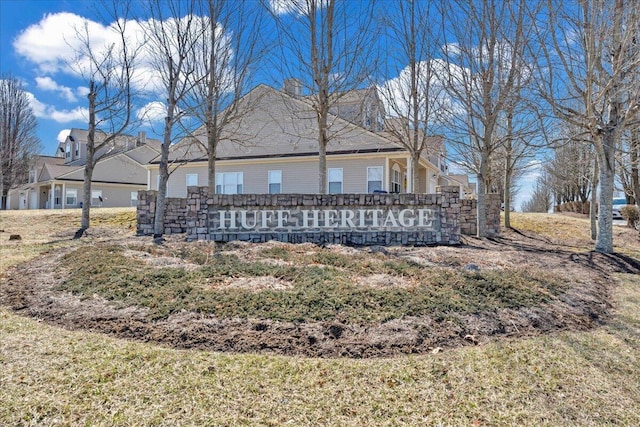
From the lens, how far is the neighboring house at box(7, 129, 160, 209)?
30.0 meters

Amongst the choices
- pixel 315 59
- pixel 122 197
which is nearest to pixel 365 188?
Result: pixel 315 59

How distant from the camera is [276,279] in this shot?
5.54m

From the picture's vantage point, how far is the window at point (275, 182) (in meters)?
18.4

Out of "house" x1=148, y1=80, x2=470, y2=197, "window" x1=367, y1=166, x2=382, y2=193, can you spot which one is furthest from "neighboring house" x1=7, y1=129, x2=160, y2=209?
"window" x1=367, y1=166, x2=382, y2=193

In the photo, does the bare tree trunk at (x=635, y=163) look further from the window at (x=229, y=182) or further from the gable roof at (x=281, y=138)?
the window at (x=229, y=182)

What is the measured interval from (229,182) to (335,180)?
560 cm

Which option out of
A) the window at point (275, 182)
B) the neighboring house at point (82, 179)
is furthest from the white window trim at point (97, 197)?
the window at point (275, 182)

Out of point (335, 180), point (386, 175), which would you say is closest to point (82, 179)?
point (335, 180)

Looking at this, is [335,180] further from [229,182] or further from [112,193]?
[112,193]

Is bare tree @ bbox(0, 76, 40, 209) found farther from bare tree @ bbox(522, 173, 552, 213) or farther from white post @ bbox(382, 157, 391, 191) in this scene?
bare tree @ bbox(522, 173, 552, 213)

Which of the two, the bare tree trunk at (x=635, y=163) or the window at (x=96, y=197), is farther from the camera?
the window at (x=96, y=197)

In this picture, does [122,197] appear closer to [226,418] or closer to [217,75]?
[217,75]

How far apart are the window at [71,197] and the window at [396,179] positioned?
2580cm

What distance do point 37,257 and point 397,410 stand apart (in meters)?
8.01
